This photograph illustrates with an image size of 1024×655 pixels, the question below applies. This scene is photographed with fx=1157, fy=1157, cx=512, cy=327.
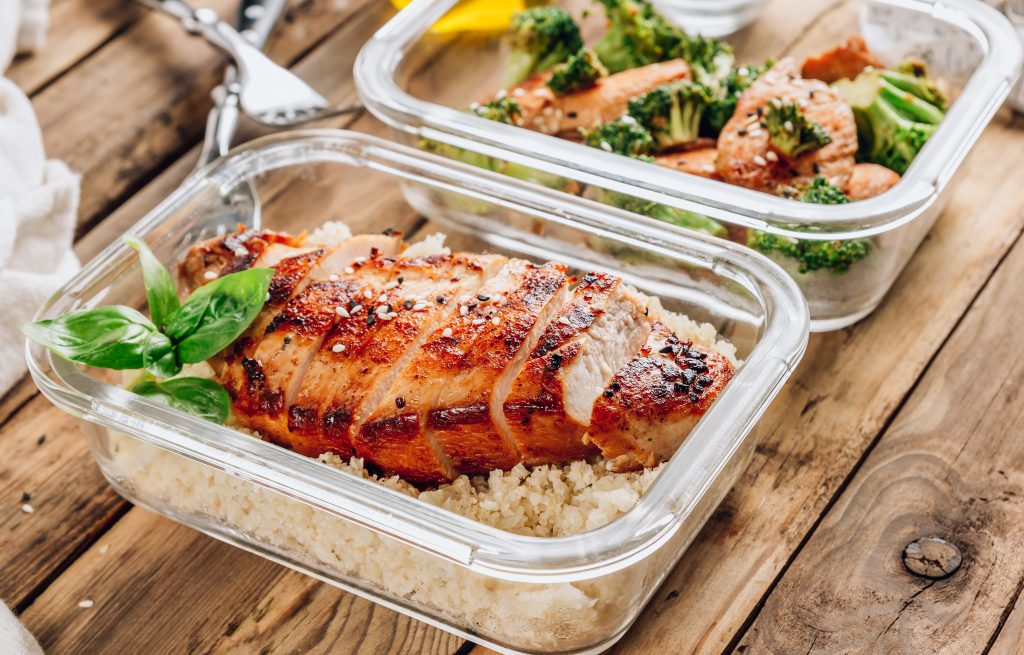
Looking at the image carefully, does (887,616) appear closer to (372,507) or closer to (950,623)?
(950,623)

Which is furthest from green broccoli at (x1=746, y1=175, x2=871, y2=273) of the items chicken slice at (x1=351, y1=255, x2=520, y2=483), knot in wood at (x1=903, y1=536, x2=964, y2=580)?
chicken slice at (x1=351, y1=255, x2=520, y2=483)

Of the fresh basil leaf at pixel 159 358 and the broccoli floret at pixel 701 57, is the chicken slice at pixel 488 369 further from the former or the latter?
the broccoli floret at pixel 701 57

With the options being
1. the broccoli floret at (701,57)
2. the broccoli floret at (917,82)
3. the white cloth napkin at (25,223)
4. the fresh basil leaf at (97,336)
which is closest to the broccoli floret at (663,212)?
the broccoli floret at (701,57)

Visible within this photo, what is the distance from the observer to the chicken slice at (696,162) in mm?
3166

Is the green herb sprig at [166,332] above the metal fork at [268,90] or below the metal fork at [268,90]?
above

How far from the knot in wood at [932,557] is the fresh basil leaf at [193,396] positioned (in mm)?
1503

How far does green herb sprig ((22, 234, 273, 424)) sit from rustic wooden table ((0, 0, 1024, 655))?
0.39 meters

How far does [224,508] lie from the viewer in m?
2.54

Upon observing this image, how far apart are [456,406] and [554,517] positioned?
11.9 inches

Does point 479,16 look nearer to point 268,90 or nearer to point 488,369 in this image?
point 268,90

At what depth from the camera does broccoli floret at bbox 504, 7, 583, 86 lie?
3.57 m

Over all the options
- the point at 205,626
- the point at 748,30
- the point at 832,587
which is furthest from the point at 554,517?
the point at 748,30

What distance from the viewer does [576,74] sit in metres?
3.41

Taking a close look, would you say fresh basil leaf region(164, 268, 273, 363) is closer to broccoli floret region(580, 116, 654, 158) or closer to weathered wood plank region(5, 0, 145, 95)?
broccoli floret region(580, 116, 654, 158)
